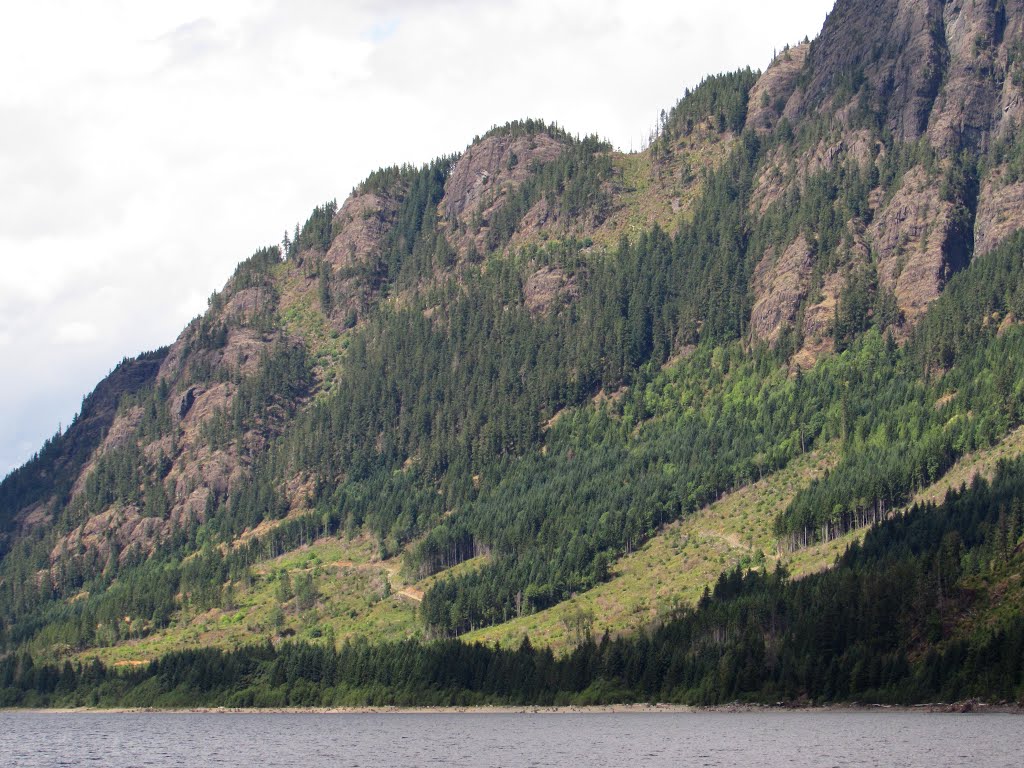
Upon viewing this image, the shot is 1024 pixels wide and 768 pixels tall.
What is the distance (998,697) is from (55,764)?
116055 millimetres

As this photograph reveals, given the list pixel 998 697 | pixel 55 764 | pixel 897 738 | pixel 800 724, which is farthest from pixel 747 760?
pixel 55 764

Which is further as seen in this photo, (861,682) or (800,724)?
(861,682)

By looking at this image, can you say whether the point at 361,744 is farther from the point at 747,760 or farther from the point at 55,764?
the point at 747,760

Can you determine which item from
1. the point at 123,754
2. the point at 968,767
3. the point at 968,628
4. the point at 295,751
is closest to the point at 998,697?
the point at 968,628

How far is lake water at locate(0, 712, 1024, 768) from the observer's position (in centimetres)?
13800

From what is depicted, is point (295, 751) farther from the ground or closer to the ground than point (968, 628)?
closer to the ground

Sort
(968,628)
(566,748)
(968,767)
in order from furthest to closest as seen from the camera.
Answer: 1. (968,628)
2. (566,748)
3. (968,767)

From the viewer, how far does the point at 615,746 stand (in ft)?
529

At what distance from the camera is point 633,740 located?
168000 millimetres

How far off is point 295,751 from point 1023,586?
340ft

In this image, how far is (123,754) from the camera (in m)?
164

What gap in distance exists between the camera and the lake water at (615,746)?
453ft

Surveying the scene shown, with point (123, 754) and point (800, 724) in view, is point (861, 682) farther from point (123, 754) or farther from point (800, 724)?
point (123, 754)

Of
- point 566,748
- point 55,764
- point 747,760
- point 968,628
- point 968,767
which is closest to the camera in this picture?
point 968,767
